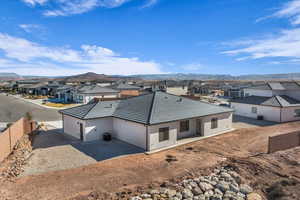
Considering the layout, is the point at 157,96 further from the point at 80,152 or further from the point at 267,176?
the point at 267,176

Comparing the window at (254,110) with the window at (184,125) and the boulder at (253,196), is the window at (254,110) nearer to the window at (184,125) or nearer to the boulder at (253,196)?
the window at (184,125)

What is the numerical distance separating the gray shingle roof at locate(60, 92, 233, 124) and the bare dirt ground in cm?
295

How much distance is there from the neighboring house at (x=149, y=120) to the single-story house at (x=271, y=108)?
28.7 ft

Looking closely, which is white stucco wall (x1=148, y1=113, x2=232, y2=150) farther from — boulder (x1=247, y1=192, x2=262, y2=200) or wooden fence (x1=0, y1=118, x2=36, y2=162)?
wooden fence (x1=0, y1=118, x2=36, y2=162)

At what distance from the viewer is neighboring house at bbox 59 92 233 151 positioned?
15.8 meters

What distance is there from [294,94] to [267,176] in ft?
78.2

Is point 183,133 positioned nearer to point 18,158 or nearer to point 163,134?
point 163,134

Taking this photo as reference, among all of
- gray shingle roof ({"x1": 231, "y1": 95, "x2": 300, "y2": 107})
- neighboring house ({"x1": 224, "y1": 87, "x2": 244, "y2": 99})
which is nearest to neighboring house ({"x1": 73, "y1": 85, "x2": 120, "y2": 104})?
gray shingle roof ({"x1": 231, "y1": 95, "x2": 300, "y2": 107})

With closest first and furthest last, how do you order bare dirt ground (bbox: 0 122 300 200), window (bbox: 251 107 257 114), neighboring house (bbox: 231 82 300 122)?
1. bare dirt ground (bbox: 0 122 300 200)
2. neighboring house (bbox: 231 82 300 122)
3. window (bbox: 251 107 257 114)

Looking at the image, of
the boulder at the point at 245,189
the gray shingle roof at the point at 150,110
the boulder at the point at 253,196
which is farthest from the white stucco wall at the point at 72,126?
the boulder at the point at 253,196

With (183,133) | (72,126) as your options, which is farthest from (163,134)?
(72,126)

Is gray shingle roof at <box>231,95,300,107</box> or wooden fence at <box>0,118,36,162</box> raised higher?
gray shingle roof at <box>231,95,300,107</box>

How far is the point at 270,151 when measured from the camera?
47.3 feet

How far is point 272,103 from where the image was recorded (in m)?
26.9
